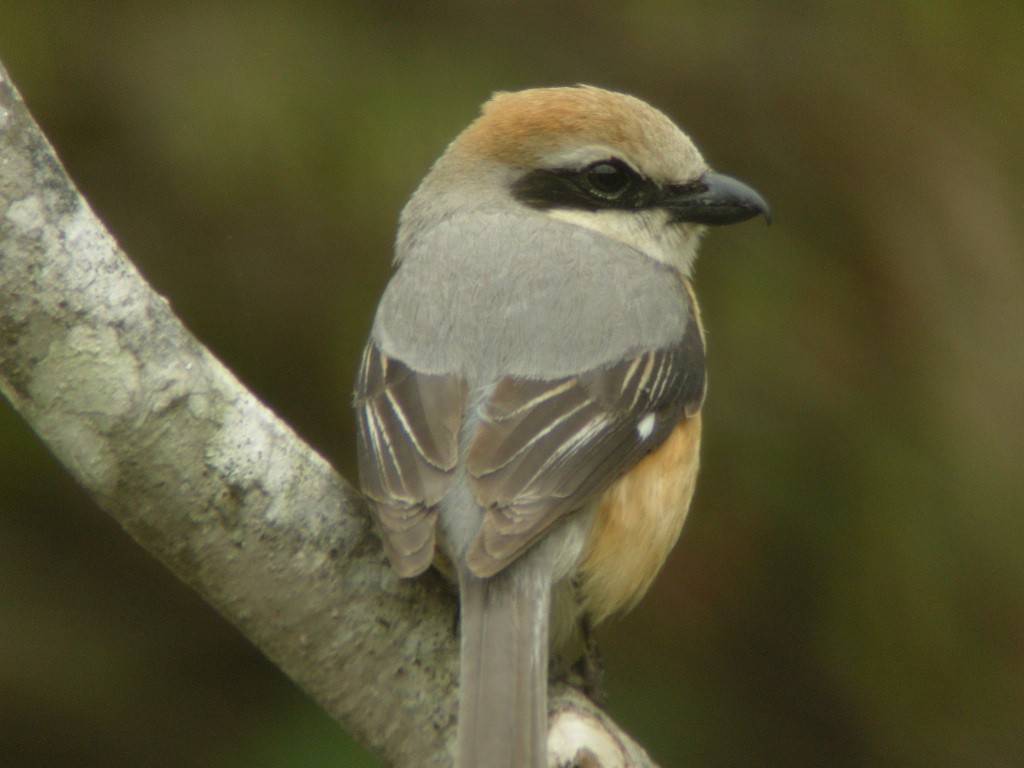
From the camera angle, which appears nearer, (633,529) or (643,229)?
(633,529)

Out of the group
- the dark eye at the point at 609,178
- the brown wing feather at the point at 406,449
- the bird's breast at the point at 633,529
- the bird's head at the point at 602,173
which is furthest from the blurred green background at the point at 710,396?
the brown wing feather at the point at 406,449

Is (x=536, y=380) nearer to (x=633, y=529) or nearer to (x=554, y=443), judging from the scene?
(x=554, y=443)

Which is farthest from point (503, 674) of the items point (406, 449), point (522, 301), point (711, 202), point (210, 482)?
point (711, 202)

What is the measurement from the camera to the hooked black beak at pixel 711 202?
356 cm

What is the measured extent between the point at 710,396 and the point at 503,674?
6.59ft

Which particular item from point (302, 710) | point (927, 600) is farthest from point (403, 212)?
point (927, 600)

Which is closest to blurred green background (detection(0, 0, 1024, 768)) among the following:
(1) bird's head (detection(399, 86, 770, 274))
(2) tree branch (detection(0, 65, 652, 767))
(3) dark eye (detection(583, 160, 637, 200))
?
(1) bird's head (detection(399, 86, 770, 274))

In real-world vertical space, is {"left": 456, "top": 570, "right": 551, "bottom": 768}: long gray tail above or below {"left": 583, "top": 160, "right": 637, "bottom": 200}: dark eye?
below

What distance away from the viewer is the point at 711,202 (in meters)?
3.57

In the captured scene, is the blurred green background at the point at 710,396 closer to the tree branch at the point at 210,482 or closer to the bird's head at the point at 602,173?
the bird's head at the point at 602,173

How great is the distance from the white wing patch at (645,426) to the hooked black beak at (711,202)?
778 millimetres

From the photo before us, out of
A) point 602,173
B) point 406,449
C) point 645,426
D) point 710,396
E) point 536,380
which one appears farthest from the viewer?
point 710,396

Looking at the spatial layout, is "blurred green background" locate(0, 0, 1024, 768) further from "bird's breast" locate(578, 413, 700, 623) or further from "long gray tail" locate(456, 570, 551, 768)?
"long gray tail" locate(456, 570, 551, 768)

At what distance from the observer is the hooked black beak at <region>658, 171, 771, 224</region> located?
3.56 meters
